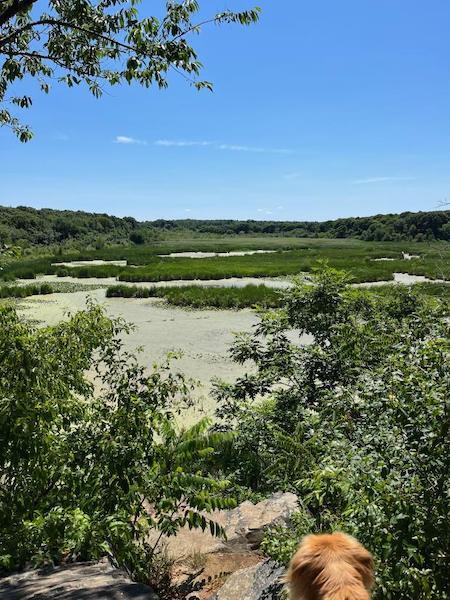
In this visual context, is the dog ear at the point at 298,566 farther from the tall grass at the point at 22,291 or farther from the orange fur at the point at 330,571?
the tall grass at the point at 22,291

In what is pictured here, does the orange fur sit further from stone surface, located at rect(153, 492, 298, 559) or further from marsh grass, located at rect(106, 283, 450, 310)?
marsh grass, located at rect(106, 283, 450, 310)

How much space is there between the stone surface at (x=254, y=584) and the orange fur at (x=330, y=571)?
2782mm

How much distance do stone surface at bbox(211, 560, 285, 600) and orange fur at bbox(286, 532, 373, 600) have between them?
9.13ft

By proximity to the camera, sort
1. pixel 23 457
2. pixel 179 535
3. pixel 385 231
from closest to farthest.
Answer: pixel 23 457
pixel 179 535
pixel 385 231

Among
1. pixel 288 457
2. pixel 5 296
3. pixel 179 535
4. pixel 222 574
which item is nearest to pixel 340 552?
pixel 288 457

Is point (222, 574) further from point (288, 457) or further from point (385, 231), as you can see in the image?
point (385, 231)

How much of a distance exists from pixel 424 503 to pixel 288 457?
1.67 meters

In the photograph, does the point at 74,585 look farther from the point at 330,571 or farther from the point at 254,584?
the point at 330,571

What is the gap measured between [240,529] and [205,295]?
2824cm

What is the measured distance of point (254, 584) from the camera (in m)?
4.59

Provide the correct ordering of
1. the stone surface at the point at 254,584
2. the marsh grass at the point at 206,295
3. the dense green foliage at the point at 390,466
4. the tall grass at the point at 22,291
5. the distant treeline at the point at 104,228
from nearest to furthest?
the dense green foliage at the point at 390,466 → the stone surface at the point at 254,584 → the marsh grass at the point at 206,295 → the tall grass at the point at 22,291 → the distant treeline at the point at 104,228

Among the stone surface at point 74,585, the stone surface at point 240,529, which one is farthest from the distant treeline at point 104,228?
the stone surface at point 74,585

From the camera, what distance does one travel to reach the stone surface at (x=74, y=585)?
3.61 meters

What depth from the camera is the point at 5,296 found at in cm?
3659
